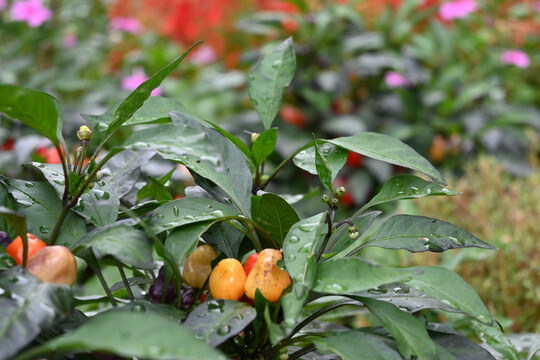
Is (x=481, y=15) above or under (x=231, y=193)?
under

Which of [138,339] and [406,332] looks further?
[406,332]

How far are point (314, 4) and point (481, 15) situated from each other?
3.78 feet

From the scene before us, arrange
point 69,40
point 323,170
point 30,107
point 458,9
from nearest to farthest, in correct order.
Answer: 1. point 30,107
2. point 323,170
3. point 458,9
4. point 69,40

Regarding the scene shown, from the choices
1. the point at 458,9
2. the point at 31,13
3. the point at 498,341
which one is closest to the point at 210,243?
the point at 498,341

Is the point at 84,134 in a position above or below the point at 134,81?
above

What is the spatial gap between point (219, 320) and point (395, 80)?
2.74m

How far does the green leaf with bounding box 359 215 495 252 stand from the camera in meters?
0.66

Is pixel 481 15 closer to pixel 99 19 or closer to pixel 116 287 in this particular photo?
pixel 99 19

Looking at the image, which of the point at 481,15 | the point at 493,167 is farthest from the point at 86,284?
the point at 481,15

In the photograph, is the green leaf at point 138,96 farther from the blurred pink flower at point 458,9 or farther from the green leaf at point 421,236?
the blurred pink flower at point 458,9

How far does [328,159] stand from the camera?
763 millimetres

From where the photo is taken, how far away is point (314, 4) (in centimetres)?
381

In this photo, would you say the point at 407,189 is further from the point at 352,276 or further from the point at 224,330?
the point at 224,330

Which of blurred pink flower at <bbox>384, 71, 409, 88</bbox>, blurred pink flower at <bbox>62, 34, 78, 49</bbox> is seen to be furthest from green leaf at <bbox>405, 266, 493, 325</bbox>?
blurred pink flower at <bbox>62, 34, 78, 49</bbox>
